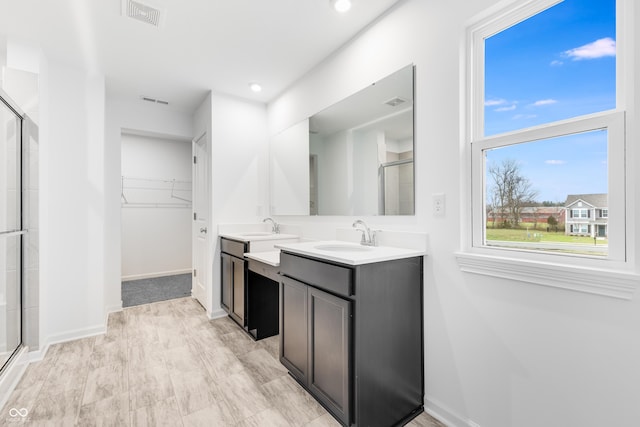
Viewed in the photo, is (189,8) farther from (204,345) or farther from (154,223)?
(154,223)

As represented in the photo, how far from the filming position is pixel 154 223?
4918 millimetres

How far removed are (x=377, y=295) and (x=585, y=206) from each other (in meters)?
0.95

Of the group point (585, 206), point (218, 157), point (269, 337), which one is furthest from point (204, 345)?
point (585, 206)

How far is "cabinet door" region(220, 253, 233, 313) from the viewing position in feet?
9.64

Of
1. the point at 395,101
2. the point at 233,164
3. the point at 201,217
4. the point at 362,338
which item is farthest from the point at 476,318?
the point at 201,217

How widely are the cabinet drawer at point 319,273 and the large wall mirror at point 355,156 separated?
2.04 feet

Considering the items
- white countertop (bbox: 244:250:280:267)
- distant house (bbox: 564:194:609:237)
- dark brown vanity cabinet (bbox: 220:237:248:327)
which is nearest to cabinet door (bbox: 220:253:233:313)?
dark brown vanity cabinet (bbox: 220:237:248:327)

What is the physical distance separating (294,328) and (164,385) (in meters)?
0.93

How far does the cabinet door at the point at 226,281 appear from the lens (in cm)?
294

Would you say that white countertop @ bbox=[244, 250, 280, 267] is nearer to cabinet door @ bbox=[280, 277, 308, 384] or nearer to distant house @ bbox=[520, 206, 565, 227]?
cabinet door @ bbox=[280, 277, 308, 384]

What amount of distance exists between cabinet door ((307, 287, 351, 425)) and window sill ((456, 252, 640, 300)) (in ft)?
2.16

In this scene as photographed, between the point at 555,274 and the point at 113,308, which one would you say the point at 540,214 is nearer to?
the point at 555,274

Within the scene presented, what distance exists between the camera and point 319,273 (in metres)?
1.65

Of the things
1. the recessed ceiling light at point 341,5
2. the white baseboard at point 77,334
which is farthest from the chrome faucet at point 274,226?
the recessed ceiling light at point 341,5
